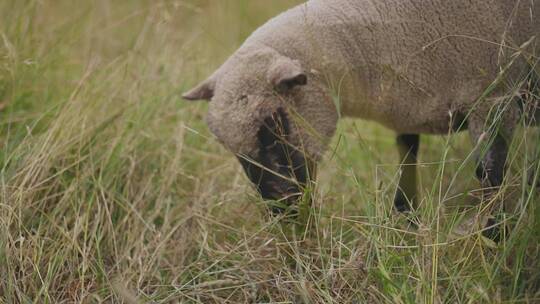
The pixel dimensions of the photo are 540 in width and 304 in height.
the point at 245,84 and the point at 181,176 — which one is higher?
the point at 245,84

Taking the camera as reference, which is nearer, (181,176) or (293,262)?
(293,262)

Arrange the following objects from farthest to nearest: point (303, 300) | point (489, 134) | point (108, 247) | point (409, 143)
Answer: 1. point (409, 143)
2. point (108, 247)
3. point (489, 134)
4. point (303, 300)

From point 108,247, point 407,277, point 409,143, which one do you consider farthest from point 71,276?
point 409,143

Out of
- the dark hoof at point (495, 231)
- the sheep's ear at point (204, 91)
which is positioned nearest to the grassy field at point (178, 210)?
the dark hoof at point (495, 231)

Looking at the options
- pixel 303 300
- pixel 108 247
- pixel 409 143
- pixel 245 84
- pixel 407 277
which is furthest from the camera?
pixel 409 143

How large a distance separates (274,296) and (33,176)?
119 centimetres

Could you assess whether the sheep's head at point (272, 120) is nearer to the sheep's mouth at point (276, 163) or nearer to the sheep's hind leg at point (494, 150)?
the sheep's mouth at point (276, 163)

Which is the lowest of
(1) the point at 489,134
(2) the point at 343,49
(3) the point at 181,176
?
(3) the point at 181,176

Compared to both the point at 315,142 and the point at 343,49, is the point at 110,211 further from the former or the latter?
the point at 343,49

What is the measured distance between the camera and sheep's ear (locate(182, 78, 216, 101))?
3160 millimetres

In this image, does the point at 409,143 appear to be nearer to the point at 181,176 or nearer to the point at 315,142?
the point at 315,142

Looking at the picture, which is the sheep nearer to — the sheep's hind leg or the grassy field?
the sheep's hind leg

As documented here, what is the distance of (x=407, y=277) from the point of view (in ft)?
Result: 7.82

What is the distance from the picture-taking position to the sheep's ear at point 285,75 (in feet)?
9.20
